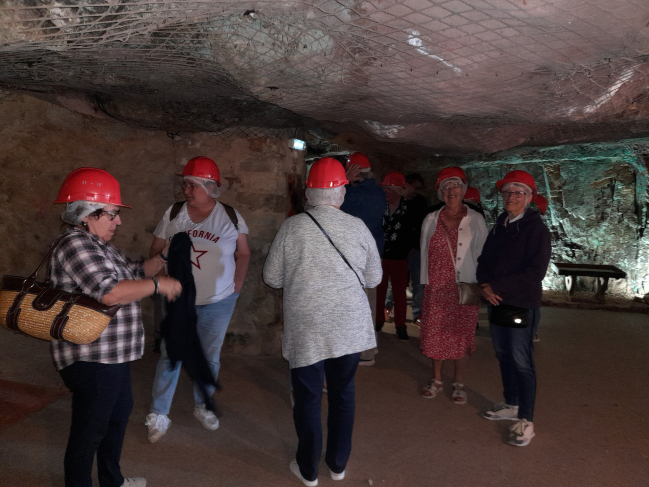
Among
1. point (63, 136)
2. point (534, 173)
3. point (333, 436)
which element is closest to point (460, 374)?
point (333, 436)

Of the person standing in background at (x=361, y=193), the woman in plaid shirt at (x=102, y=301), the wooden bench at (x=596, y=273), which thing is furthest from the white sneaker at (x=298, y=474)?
the wooden bench at (x=596, y=273)

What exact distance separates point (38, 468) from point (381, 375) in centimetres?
264

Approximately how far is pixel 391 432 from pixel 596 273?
17.9 feet

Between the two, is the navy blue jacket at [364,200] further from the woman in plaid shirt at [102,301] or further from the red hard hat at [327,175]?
the woman in plaid shirt at [102,301]

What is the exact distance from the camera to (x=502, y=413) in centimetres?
331

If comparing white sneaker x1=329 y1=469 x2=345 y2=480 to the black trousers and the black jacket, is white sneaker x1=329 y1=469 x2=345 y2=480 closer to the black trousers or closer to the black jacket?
the black jacket

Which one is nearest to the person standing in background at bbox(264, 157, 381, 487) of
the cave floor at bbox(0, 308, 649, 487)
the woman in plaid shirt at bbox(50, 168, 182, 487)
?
the cave floor at bbox(0, 308, 649, 487)

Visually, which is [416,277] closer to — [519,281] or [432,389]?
[432,389]

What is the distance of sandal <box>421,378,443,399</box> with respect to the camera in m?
3.68

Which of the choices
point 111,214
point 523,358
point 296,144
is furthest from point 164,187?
point 523,358

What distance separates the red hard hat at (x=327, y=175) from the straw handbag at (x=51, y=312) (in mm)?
1180

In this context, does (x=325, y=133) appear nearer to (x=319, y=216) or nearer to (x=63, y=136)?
(x=63, y=136)

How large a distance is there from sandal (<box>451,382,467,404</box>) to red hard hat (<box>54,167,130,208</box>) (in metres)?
2.85

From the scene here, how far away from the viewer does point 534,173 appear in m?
8.06
